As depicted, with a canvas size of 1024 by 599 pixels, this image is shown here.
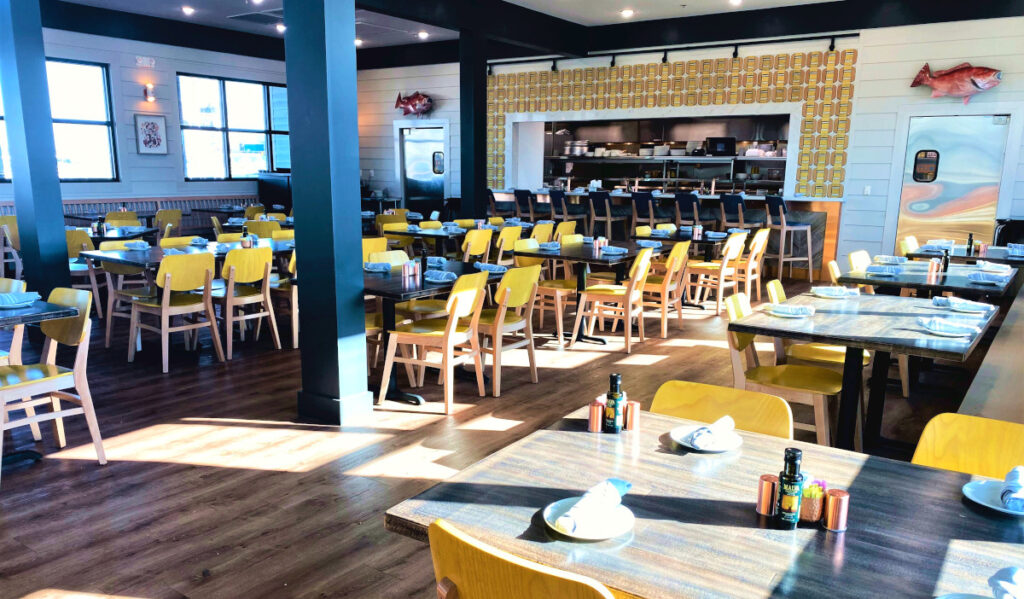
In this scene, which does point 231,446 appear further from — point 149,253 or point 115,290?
point 115,290

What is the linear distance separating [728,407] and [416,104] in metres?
11.8

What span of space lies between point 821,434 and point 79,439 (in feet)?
12.1

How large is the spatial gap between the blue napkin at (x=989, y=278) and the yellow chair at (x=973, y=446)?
331cm

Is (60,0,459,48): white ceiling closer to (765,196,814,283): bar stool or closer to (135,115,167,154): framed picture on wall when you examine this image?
(135,115,167,154): framed picture on wall

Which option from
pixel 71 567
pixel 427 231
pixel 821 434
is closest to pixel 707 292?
pixel 427 231

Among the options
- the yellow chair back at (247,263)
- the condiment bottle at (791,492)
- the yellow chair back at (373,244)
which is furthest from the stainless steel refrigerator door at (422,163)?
the condiment bottle at (791,492)

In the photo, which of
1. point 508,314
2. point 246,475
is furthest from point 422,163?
point 246,475

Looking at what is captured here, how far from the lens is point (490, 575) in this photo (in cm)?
119

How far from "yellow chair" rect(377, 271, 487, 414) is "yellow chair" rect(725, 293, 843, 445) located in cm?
146

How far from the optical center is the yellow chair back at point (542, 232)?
6973 millimetres

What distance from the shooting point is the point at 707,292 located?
312 inches

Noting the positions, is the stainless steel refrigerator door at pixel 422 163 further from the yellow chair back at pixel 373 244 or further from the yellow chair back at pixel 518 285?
the yellow chair back at pixel 518 285

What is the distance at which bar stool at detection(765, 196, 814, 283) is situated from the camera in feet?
29.7

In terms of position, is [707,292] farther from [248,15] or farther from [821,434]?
[248,15]
